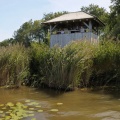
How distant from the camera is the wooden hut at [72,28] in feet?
75.7

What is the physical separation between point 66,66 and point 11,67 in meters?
3.39

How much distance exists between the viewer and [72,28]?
84.7 ft

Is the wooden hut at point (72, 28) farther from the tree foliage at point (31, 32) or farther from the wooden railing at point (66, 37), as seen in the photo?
the tree foliage at point (31, 32)

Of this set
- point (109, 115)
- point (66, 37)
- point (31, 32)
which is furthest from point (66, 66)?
point (31, 32)

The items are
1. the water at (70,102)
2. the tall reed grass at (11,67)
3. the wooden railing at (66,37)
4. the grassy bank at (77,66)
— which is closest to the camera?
the water at (70,102)

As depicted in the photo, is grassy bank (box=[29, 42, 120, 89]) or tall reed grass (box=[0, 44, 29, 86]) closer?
grassy bank (box=[29, 42, 120, 89])

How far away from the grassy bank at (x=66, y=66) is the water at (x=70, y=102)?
0.74 metres

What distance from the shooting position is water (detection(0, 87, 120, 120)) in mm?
8539

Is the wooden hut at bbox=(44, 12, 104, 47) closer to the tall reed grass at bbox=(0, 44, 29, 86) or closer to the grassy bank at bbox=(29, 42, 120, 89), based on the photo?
the grassy bank at bbox=(29, 42, 120, 89)

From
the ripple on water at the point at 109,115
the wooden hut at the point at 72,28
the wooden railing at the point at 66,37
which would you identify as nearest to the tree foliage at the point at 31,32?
the wooden hut at the point at 72,28

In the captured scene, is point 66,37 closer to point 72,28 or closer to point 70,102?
point 72,28

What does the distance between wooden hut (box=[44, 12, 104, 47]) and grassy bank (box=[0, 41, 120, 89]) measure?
738 cm

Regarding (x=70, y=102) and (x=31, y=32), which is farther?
(x=31, y=32)

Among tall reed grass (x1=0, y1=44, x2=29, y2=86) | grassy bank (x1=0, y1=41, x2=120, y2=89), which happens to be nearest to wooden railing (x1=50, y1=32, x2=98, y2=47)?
grassy bank (x1=0, y1=41, x2=120, y2=89)
